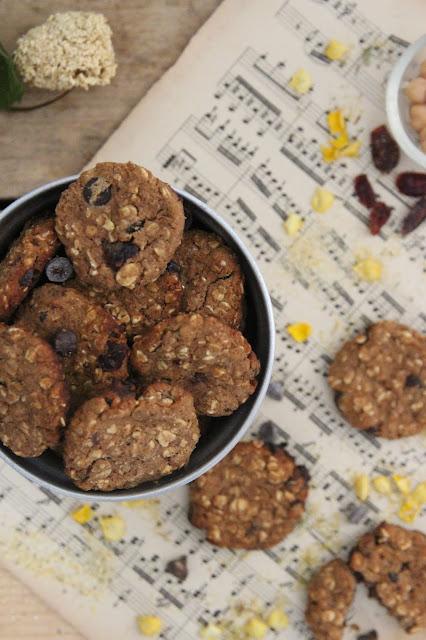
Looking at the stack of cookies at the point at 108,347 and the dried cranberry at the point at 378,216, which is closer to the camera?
the stack of cookies at the point at 108,347

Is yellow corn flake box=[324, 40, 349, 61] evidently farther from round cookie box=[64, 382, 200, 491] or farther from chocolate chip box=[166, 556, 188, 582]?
A: chocolate chip box=[166, 556, 188, 582]

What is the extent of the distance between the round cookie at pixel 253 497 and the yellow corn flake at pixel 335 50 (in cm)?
68

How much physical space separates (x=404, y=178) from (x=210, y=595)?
80 cm

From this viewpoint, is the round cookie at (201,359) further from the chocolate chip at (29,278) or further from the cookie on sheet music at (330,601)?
the cookie on sheet music at (330,601)

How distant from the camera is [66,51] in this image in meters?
1.24

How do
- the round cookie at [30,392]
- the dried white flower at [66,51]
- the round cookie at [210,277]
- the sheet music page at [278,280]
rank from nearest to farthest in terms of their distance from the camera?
the round cookie at [30,392], the round cookie at [210,277], the dried white flower at [66,51], the sheet music page at [278,280]

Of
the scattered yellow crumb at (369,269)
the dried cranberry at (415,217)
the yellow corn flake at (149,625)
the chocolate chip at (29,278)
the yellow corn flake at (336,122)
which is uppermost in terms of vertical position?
the yellow corn flake at (336,122)

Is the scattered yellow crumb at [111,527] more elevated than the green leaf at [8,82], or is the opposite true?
the green leaf at [8,82]

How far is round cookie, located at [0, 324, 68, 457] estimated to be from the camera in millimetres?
966

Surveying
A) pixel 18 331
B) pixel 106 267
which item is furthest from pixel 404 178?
pixel 18 331

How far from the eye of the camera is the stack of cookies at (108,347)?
3.22 feet

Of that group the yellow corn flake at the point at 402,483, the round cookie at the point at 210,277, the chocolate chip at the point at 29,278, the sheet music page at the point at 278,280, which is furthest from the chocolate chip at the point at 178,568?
the chocolate chip at the point at 29,278

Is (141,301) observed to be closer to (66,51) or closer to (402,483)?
(66,51)

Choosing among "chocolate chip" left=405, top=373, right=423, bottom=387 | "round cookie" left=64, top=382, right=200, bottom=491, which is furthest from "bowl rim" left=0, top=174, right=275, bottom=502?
"chocolate chip" left=405, top=373, right=423, bottom=387
